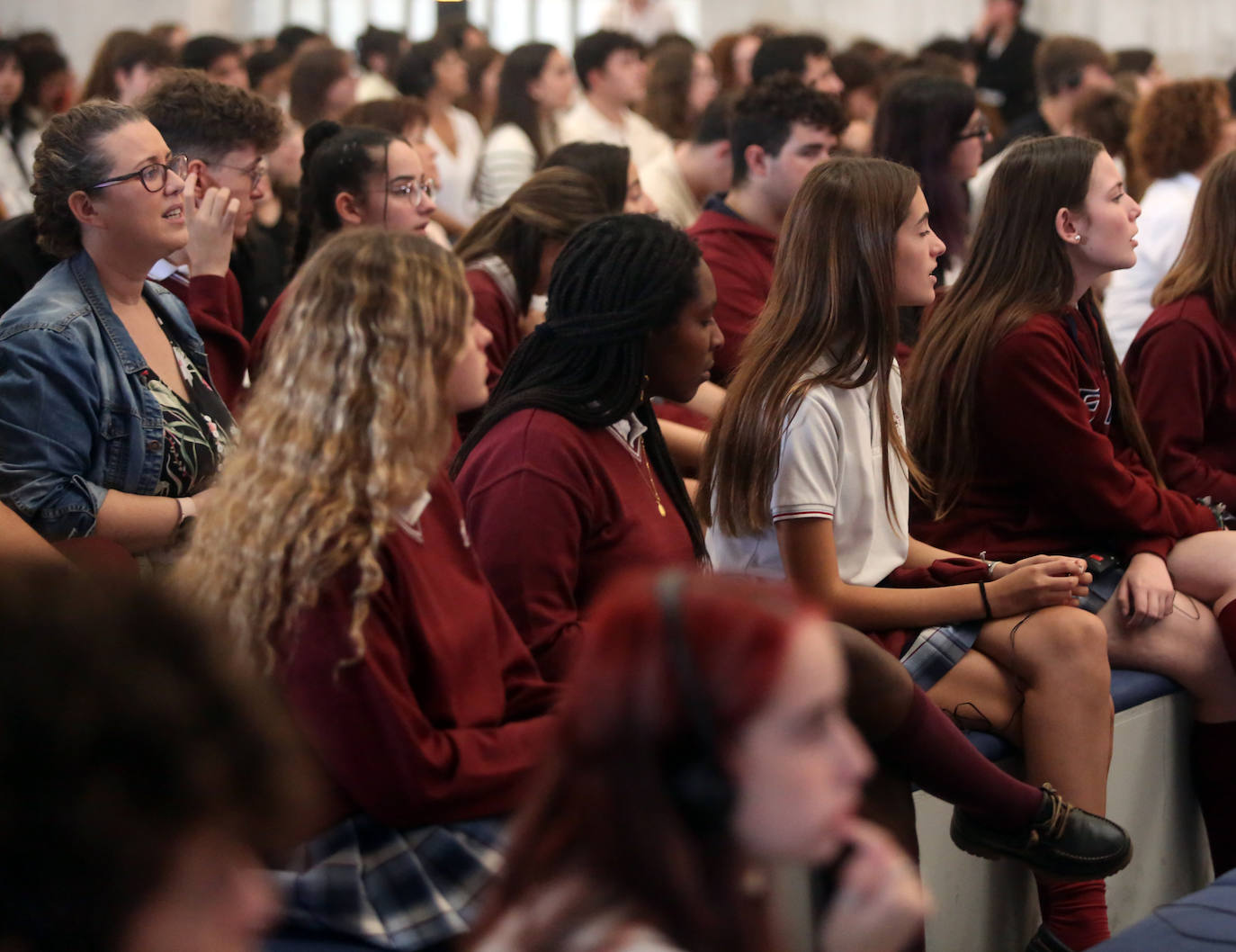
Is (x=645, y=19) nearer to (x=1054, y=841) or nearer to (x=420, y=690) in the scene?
(x=1054, y=841)

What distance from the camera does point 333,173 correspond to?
3271 millimetres

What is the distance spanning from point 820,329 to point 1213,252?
1.22 metres

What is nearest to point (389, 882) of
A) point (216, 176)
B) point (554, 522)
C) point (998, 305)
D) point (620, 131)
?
point (554, 522)

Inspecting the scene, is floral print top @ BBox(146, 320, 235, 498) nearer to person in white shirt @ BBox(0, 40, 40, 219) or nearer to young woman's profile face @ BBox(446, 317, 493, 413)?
young woman's profile face @ BBox(446, 317, 493, 413)

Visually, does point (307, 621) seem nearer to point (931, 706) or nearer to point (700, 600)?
point (700, 600)

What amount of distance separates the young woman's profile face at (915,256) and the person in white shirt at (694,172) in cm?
220

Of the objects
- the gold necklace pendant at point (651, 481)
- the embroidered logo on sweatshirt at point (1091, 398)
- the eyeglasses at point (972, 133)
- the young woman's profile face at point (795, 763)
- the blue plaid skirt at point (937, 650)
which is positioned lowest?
the blue plaid skirt at point (937, 650)

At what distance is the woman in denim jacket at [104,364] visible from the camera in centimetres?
224

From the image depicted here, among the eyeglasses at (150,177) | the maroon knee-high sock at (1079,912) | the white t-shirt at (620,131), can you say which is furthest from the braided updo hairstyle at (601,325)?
the white t-shirt at (620,131)

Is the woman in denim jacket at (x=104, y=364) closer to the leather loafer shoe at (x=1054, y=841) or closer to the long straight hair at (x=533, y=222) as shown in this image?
the long straight hair at (x=533, y=222)

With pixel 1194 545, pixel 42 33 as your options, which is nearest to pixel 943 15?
pixel 42 33

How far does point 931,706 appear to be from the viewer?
2.03 m

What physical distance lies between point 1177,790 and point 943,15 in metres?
9.19

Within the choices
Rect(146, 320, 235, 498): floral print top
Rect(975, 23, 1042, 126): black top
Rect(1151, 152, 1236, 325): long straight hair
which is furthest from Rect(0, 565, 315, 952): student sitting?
Rect(975, 23, 1042, 126): black top
